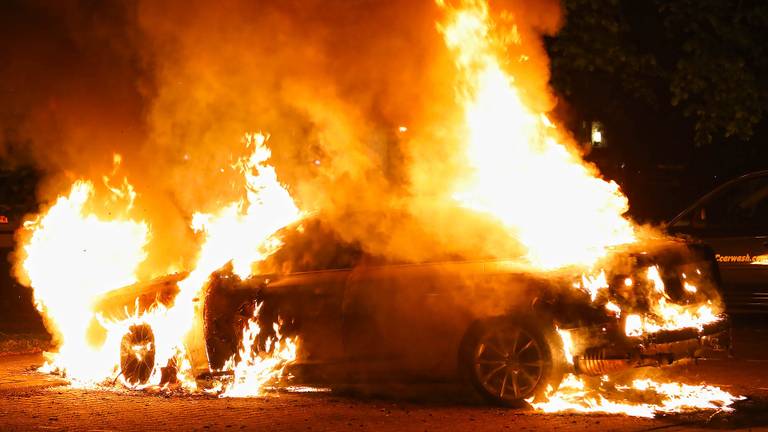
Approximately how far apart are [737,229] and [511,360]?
5513 millimetres

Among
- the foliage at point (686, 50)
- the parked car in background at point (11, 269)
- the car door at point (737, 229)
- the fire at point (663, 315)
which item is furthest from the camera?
the foliage at point (686, 50)

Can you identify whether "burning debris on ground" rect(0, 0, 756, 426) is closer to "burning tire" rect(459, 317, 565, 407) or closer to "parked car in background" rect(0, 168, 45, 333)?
"burning tire" rect(459, 317, 565, 407)

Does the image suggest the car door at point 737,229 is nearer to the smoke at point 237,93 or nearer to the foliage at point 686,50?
the smoke at point 237,93

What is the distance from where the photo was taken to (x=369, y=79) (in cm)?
1112

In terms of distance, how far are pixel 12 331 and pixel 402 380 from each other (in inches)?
Answer: 335

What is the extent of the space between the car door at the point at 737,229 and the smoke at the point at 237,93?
95.8 inches

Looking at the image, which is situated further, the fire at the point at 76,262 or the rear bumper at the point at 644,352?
the fire at the point at 76,262

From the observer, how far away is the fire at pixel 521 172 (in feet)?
24.8

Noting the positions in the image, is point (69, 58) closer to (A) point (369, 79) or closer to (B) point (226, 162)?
(B) point (226, 162)

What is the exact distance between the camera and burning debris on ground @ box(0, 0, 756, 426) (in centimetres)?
686

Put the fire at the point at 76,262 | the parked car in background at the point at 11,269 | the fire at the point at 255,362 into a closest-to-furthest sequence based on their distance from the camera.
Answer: the fire at the point at 255,362 < the fire at the point at 76,262 < the parked car in background at the point at 11,269

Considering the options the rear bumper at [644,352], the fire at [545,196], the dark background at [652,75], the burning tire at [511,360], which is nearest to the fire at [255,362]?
the burning tire at [511,360]

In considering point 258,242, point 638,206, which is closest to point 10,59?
A: point 258,242

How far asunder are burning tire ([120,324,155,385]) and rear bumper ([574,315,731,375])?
149 inches
